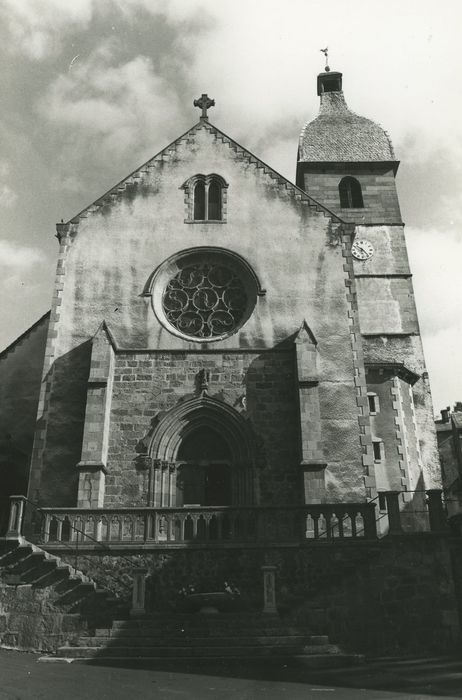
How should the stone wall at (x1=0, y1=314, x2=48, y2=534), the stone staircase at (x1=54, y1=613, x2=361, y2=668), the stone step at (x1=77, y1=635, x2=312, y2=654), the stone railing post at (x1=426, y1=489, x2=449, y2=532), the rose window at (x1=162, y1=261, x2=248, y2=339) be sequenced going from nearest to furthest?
the stone staircase at (x1=54, y1=613, x2=361, y2=668) < the stone step at (x1=77, y1=635, x2=312, y2=654) < the stone railing post at (x1=426, y1=489, x2=449, y2=532) < the rose window at (x1=162, y1=261, x2=248, y2=339) < the stone wall at (x1=0, y1=314, x2=48, y2=534)

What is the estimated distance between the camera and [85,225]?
65.7 ft

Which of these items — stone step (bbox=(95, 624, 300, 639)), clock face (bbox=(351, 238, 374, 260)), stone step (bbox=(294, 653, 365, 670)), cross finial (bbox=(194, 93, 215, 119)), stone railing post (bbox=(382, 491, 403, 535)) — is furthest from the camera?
clock face (bbox=(351, 238, 374, 260))

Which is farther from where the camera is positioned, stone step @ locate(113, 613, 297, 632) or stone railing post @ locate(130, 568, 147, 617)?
stone railing post @ locate(130, 568, 147, 617)

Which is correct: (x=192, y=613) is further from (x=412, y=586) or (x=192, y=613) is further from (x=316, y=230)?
(x=316, y=230)

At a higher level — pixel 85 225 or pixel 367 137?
pixel 367 137

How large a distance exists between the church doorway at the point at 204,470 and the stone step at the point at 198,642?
19.1 feet

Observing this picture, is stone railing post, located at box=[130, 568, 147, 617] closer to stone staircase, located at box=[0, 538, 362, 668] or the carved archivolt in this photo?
stone staircase, located at box=[0, 538, 362, 668]

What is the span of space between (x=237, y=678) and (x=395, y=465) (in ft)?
41.6

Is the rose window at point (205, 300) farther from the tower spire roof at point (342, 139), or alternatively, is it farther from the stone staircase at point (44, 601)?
the tower spire roof at point (342, 139)

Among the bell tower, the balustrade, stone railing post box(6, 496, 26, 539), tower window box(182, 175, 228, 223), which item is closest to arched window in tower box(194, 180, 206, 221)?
tower window box(182, 175, 228, 223)

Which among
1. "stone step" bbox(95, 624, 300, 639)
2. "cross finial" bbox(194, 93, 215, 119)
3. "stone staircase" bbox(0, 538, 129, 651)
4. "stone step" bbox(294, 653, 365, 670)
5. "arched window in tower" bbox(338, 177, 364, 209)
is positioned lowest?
"stone step" bbox(294, 653, 365, 670)

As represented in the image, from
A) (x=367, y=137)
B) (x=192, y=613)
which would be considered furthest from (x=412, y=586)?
(x=367, y=137)

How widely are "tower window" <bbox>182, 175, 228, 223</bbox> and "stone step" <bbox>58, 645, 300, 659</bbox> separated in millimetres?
12837

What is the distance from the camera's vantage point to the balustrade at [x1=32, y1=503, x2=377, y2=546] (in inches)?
567
